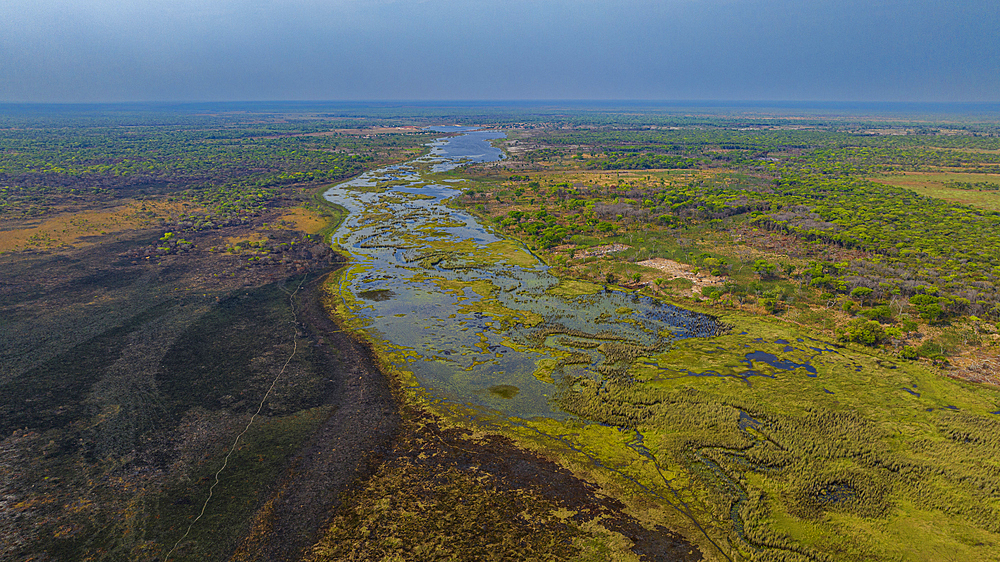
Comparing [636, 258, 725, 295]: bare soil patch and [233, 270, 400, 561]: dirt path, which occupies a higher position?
[636, 258, 725, 295]: bare soil patch

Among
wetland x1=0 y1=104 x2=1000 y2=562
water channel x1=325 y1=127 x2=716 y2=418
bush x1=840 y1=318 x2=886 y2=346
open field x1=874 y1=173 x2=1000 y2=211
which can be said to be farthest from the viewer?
open field x1=874 y1=173 x2=1000 y2=211

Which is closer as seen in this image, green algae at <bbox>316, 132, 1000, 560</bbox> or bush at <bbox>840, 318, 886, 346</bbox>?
green algae at <bbox>316, 132, 1000, 560</bbox>

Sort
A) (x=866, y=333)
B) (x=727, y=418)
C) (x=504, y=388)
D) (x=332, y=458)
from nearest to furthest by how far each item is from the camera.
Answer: (x=332, y=458), (x=727, y=418), (x=504, y=388), (x=866, y=333)

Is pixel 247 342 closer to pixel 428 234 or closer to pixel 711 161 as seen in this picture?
pixel 428 234

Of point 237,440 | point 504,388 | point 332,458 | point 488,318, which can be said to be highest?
point 488,318

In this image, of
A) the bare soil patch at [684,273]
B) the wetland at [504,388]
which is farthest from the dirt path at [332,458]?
the bare soil patch at [684,273]

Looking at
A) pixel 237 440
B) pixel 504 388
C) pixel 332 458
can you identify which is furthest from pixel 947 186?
pixel 237 440

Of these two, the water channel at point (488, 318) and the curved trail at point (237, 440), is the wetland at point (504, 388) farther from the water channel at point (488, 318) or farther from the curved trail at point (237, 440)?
the water channel at point (488, 318)

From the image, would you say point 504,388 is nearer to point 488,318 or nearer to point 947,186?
point 488,318

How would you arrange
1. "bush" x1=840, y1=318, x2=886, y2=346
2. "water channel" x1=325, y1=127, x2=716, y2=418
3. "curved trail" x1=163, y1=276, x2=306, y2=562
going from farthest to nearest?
"bush" x1=840, y1=318, x2=886, y2=346 → "water channel" x1=325, y1=127, x2=716, y2=418 → "curved trail" x1=163, y1=276, x2=306, y2=562

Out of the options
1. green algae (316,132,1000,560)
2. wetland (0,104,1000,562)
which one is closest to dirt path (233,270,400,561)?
wetland (0,104,1000,562)

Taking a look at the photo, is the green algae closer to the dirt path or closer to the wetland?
the wetland
